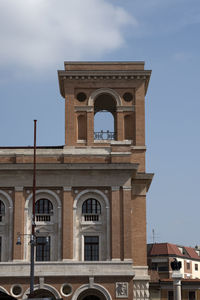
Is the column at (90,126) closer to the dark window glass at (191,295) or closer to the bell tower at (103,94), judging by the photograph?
the bell tower at (103,94)

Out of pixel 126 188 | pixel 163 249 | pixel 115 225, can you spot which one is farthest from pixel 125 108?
pixel 163 249

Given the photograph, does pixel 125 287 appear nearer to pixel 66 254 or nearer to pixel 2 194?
pixel 66 254

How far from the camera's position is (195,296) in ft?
268

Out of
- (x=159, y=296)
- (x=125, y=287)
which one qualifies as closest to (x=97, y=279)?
(x=125, y=287)

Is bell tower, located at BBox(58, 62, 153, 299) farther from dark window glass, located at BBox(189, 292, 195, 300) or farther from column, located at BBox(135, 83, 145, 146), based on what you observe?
dark window glass, located at BBox(189, 292, 195, 300)

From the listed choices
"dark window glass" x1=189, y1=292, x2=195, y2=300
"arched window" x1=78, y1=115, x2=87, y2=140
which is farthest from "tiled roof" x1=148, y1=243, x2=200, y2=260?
"arched window" x1=78, y1=115, x2=87, y2=140

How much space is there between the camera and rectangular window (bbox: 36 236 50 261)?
5044 centimetres

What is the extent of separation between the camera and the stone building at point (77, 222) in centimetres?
4922

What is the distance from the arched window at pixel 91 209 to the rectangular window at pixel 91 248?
161 centimetres

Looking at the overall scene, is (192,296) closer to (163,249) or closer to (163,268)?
(163,268)

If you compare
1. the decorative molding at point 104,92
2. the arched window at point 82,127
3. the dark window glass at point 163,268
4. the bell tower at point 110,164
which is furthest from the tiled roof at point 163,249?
the decorative molding at point 104,92

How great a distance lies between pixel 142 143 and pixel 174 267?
43.5ft

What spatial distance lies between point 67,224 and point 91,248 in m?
2.71

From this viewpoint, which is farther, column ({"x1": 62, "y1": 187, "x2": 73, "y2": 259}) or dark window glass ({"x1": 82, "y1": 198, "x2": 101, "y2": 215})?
dark window glass ({"x1": 82, "y1": 198, "x2": 101, "y2": 215})
